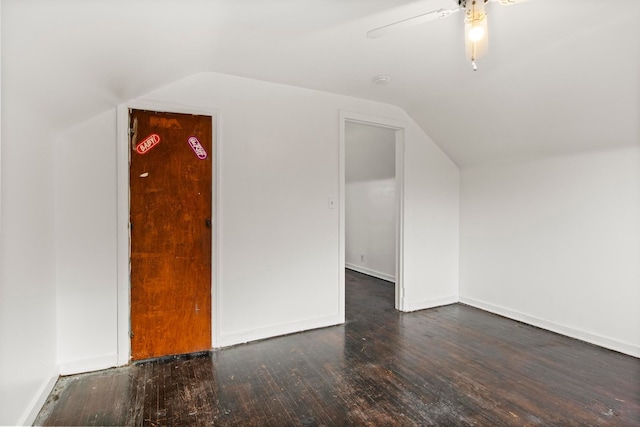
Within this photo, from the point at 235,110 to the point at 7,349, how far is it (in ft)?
7.07

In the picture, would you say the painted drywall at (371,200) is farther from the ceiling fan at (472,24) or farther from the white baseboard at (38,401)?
the white baseboard at (38,401)

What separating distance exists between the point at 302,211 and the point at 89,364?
2.03 meters

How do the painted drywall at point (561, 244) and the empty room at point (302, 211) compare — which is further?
the painted drywall at point (561, 244)

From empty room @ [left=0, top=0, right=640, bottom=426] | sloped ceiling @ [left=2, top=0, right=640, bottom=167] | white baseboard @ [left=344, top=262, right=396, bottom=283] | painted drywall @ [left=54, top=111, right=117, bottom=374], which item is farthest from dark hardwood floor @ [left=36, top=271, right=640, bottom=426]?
white baseboard @ [left=344, top=262, right=396, bottom=283]

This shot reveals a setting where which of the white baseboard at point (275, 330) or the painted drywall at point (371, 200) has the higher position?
the painted drywall at point (371, 200)

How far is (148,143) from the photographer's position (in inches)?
103

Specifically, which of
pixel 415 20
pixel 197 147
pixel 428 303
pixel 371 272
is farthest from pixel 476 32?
pixel 371 272

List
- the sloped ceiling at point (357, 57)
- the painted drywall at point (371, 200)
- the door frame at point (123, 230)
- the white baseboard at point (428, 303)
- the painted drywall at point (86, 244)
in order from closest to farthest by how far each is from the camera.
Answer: the sloped ceiling at point (357, 57) < the painted drywall at point (86, 244) < the door frame at point (123, 230) < the white baseboard at point (428, 303) < the painted drywall at point (371, 200)

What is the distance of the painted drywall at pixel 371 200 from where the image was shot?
5.17 metres

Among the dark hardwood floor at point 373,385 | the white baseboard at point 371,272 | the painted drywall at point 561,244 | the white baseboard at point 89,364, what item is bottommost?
the dark hardwood floor at point 373,385

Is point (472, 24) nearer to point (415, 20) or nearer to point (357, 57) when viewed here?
point (415, 20)

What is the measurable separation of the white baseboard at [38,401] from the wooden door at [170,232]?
0.51 m

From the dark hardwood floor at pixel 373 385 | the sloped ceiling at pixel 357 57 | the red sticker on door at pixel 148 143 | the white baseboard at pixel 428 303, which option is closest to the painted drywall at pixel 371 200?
the white baseboard at pixel 428 303

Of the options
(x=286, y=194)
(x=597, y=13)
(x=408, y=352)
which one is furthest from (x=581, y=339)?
(x=286, y=194)
